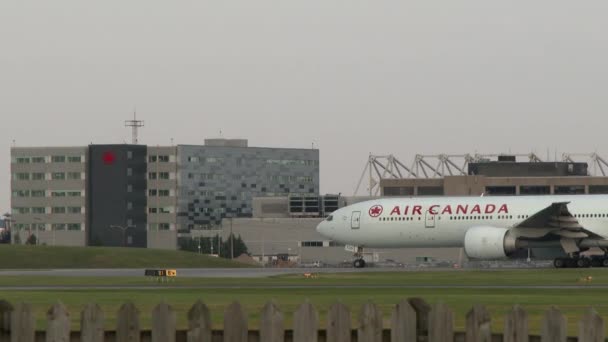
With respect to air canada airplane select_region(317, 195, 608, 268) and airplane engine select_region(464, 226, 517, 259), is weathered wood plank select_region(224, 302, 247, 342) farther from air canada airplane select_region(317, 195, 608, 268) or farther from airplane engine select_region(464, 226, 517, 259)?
airplane engine select_region(464, 226, 517, 259)

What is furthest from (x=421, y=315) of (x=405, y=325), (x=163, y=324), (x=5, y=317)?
(x=5, y=317)

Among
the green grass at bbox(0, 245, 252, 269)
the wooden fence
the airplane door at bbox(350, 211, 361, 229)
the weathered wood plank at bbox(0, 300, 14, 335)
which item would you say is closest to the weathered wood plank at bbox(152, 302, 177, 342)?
the wooden fence

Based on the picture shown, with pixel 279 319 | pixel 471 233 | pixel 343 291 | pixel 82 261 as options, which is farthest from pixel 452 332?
pixel 82 261

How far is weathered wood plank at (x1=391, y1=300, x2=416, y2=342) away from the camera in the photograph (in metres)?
11.1

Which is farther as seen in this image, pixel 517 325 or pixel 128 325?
pixel 128 325

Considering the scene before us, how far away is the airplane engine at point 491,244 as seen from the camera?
7200 centimetres

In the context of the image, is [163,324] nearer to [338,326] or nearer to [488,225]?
[338,326]

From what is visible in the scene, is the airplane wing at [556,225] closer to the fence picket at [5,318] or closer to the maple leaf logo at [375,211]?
the maple leaf logo at [375,211]

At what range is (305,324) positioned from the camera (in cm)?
1101

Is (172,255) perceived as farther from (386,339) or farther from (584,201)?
(386,339)

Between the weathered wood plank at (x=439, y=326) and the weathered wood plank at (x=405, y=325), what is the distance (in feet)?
0.46

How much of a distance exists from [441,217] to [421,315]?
65.8 m

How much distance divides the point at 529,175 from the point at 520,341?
183 metres

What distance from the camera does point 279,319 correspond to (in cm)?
1093
